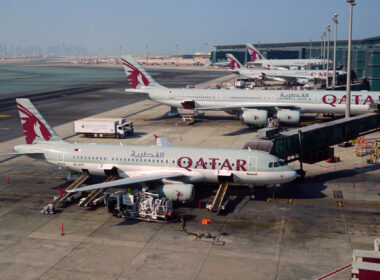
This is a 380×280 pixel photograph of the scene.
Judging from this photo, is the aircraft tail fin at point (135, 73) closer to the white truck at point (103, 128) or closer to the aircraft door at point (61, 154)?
the white truck at point (103, 128)

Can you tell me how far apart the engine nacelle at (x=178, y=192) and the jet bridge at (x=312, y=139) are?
770cm

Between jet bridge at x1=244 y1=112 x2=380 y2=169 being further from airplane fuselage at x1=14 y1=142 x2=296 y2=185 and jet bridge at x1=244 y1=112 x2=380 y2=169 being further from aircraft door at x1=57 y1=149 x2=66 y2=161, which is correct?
aircraft door at x1=57 y1=149 x2=66 y2=161

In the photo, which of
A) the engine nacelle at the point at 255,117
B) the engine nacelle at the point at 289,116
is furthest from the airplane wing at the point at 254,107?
the engine nacelle at the point at 255,117

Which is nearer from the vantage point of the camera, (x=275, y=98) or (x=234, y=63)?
(x=275, y=98)

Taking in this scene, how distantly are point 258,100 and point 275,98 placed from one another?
9.07 ft

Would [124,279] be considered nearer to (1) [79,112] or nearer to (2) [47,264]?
(2) [47,264]

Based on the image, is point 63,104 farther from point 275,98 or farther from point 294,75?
point 294,75

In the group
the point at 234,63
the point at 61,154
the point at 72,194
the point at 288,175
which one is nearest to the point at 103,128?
the point at 61,154

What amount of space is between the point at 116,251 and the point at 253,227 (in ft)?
32.9

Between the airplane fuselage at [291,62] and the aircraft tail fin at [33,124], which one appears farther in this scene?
the airplane fuselage at [291,62]

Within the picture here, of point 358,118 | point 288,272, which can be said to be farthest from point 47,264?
point 358,118

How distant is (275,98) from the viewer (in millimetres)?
66875

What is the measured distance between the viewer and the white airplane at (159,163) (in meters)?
33.9

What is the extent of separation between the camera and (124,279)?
2330 cm
